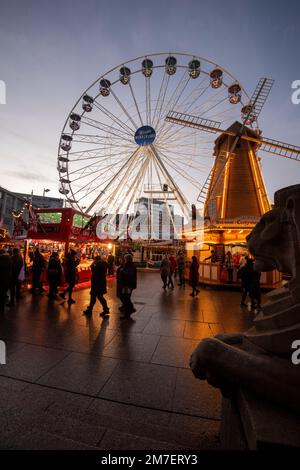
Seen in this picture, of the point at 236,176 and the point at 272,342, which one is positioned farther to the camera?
the point at 236,176

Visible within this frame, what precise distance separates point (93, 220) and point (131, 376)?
1479cm

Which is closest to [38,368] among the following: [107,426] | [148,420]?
[107,426]

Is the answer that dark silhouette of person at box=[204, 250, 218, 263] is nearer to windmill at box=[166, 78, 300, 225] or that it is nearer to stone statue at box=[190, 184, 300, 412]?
windmill at box=[166, 78, 300, 225]

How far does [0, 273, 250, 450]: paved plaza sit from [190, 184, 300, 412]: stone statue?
0.94 meters

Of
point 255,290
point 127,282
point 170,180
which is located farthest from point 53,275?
point 170,180

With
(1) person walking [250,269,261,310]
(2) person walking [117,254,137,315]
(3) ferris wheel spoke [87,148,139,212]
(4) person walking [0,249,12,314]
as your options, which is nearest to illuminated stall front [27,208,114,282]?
(3) ferris wheel spoke [87,148,139,212]

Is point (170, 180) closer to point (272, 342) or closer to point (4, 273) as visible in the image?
point (4, 273)

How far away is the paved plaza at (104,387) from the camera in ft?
Answer: 6.79

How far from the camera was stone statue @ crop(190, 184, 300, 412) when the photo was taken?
155 cm

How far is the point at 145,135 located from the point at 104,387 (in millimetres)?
18192

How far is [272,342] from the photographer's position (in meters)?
1.69

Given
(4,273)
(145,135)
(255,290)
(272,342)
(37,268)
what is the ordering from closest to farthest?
(272,342) → (4,273) → (255,290) → (37,268) → (145,135)

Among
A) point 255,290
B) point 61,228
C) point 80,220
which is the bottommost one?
point 255,290

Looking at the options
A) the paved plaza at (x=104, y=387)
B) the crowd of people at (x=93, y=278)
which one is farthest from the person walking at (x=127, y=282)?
the paved plaza at (x=104, y=387)
